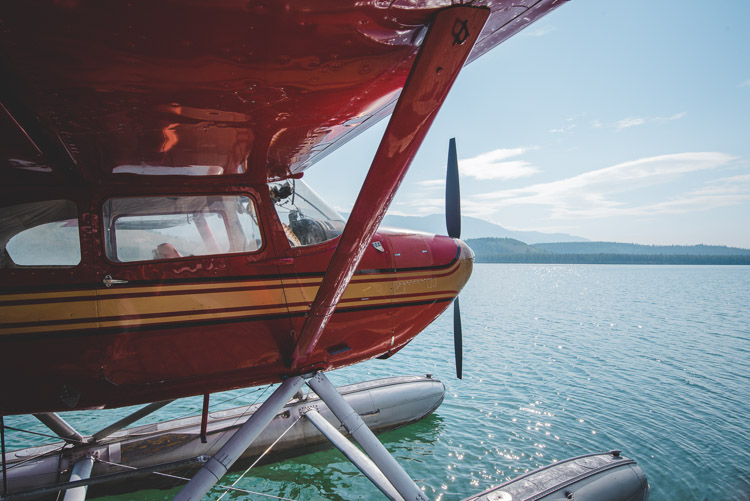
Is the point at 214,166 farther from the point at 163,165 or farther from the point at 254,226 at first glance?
the point at 254,226

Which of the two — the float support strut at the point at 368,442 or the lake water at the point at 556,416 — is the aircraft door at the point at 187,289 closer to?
the float support strut at the point at 368,442

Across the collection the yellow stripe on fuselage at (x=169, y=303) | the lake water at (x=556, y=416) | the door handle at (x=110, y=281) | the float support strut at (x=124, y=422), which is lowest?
the lake water at (x=556, y=416)

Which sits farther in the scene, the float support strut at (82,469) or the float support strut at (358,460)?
the float support strut at (82,469)

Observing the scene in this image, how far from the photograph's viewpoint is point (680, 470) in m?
6.84

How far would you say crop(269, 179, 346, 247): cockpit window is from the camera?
3.43 meters

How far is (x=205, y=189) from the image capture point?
3152 millimetres

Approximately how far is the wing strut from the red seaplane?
1 cm

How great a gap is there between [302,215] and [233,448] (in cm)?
205

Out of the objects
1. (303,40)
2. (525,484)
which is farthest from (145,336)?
(525,484)

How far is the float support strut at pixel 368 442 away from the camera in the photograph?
136 inches

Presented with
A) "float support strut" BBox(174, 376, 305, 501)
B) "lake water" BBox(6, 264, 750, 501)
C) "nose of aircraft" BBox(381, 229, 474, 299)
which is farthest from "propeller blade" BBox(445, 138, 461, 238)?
"lake water" BBox(6, 264, 750, 501)

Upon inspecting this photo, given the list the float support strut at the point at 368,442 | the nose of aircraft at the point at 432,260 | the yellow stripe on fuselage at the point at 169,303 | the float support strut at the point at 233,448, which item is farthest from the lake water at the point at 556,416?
the nose of aircraft at the point at 432,260

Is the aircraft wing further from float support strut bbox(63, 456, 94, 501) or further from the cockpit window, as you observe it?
float support strut bbox(63, 456, 94, 501)

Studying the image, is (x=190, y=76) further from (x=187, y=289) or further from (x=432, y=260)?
(x=432, y=260)
